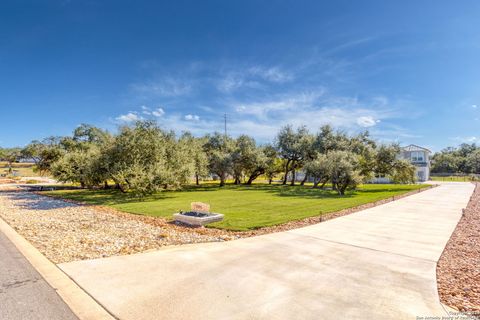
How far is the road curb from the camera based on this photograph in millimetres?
3500

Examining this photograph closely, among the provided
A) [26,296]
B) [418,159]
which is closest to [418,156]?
[418,159]

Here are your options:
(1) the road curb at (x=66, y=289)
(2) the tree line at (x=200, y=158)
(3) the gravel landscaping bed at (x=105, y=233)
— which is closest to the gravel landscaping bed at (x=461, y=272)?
(3) the gravel landscaping bed at (x=105, y=233)

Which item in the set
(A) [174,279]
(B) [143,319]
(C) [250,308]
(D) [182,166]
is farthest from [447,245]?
(D) [182,166]

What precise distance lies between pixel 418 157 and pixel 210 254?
50.4 metres

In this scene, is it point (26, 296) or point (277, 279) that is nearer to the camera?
point (26, 296)

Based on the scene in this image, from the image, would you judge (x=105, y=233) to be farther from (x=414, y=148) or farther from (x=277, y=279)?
(x=414, y=148)

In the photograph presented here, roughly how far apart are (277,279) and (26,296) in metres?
4.04

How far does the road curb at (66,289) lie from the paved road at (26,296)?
78 millimetres

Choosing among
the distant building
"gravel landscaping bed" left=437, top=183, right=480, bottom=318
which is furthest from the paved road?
the distant building

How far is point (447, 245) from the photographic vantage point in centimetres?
666

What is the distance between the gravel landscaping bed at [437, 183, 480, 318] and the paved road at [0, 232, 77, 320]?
552 cm

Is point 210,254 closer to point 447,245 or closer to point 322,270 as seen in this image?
point 322,270

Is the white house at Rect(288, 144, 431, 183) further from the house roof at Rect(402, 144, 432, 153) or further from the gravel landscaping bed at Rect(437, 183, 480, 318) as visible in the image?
the gravel landscaping bed at Rect(437, 183, 480, 318)

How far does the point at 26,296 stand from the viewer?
396 cm
